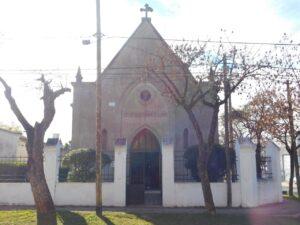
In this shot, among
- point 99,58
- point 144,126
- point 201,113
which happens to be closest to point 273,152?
point 201,113

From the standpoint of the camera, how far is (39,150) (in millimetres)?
Answer: 14438

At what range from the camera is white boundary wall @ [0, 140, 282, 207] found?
713 inches

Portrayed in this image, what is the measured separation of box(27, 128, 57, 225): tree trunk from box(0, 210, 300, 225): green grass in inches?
16.2

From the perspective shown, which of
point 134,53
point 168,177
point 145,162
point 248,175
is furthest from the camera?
point 134,53

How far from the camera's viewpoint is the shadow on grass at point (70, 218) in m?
13.9

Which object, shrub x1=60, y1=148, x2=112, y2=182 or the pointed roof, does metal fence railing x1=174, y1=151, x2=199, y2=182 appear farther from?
the pointed roof

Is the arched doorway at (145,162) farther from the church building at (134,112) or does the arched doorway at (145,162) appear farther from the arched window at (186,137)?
the arched window at (186,137)

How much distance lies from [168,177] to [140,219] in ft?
12.7

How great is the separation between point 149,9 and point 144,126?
309 inches

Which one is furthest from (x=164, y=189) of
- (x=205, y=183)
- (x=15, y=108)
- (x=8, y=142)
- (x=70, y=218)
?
(x=8, y=142)

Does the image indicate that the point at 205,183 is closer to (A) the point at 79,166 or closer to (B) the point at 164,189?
(B) the point at 164,189

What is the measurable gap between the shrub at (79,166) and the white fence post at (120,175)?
176 centimetres

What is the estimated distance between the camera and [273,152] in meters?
21.3

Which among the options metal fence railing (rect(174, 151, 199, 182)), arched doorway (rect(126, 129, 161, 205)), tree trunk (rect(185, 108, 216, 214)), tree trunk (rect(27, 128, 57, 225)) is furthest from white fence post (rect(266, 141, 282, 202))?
tree trunk (rect(27, 128, 57, 225))
